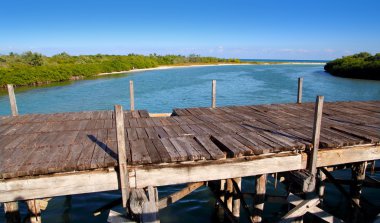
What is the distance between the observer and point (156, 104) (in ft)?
92.7

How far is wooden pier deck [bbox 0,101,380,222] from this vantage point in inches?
175

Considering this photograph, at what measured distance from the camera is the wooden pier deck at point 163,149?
444cm

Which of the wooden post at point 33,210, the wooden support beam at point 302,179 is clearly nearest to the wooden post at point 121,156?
the wooden support beam at point 302,179

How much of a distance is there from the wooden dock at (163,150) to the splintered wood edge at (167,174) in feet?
0.05

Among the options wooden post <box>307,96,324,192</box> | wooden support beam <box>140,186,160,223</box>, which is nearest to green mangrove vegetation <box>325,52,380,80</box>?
wooden post <box>307,96,324,192</box>

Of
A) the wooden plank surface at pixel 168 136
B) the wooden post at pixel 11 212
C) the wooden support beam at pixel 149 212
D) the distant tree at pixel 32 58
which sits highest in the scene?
the distant tree at pixel 32 58

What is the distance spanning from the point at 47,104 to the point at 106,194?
71.5ft

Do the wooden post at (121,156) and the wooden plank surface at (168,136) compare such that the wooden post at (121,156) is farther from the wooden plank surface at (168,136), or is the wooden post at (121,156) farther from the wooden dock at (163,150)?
the wooden plank surface at (168,136)

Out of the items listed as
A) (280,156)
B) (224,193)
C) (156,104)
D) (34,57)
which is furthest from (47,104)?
(34,57)

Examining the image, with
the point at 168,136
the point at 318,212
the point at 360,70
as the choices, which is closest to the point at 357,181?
the point at 318,212

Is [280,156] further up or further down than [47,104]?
further up

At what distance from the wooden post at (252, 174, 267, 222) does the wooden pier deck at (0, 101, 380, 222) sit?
0.81 m

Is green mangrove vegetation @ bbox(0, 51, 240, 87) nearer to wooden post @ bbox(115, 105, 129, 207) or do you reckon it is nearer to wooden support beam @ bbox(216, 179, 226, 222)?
wooden support beam @ bbox(216, 179, 226, 222)

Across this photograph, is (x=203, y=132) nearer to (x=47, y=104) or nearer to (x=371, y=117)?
(x=371, y=117)
